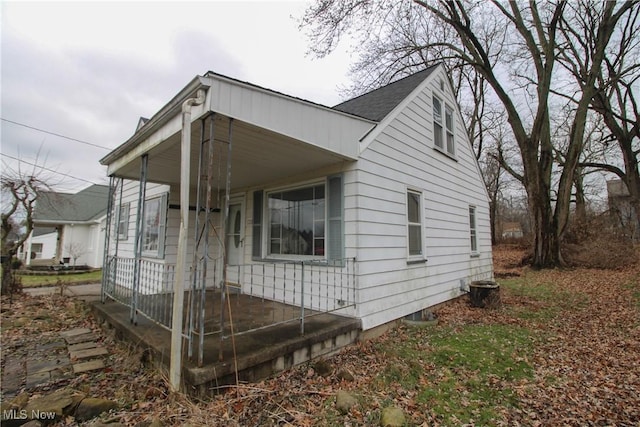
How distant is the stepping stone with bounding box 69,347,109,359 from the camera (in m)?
4.07

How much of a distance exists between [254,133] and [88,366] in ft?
11.6

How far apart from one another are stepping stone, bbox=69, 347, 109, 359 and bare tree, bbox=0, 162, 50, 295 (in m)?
5.69

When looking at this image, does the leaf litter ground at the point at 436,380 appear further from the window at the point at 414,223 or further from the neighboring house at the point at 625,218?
the neighboring house at the point at 625,218

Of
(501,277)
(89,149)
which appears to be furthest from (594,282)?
(89,149)

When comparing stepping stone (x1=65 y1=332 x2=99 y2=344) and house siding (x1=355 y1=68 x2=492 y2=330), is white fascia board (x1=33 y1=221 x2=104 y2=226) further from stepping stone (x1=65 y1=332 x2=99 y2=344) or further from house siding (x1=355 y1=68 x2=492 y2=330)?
house siding (x1=355 y1=68 x2=492 y2=330)

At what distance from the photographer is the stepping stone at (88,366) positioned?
365cm

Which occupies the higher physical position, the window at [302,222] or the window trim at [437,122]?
the window trim at [437,122]

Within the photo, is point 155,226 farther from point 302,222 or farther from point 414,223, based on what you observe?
point 414,223

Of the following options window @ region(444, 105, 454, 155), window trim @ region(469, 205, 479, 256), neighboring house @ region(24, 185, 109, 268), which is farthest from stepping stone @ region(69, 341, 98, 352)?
neighboring house @ region(24, 185, 109, 268)

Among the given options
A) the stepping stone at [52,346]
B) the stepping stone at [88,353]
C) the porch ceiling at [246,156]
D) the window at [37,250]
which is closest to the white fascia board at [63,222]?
the window at [37,250]

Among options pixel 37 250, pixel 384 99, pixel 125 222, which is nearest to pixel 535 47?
pixel 384 99

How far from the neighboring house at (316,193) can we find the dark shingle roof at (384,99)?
0.19 feet

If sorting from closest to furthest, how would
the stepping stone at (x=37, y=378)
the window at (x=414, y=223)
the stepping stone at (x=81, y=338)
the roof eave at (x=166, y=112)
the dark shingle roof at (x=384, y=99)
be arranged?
the roof eave at (x=166, y=112) → the stepping stone at (x=37, y=378) → the stepping stone at (x=81, y=338) → the dark shingle roof at (x=384, y=99) → the window at (x=414, y=223)

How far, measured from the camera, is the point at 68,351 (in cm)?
430
